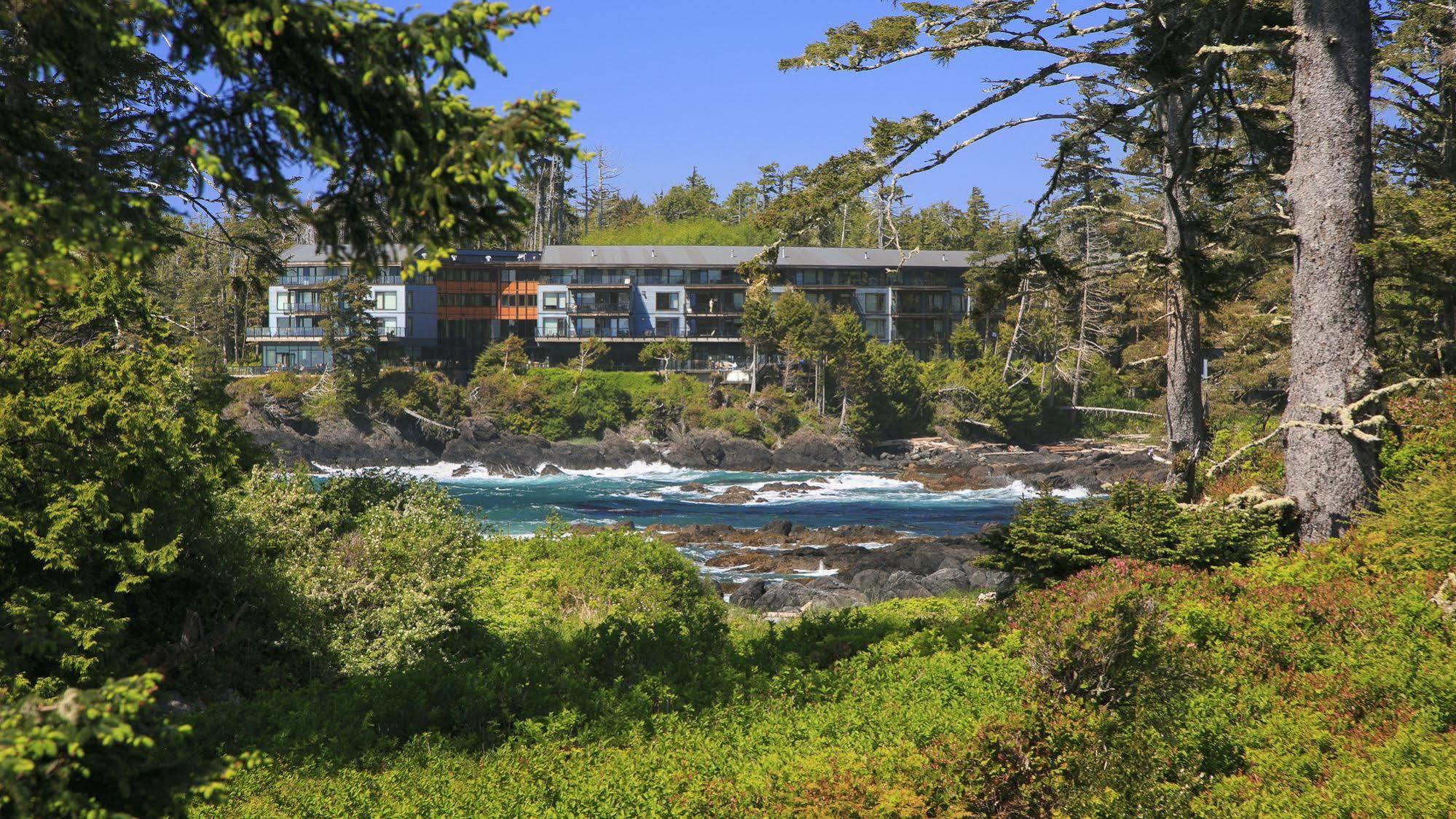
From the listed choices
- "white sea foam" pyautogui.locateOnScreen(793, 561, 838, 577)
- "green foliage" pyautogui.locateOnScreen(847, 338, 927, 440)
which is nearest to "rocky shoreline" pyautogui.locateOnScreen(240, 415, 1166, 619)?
"green foliage" pyautogui.locateOnScreen(847, 338, 927, 440)

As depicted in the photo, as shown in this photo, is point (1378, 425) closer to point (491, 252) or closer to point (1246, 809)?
point (1246, 809)

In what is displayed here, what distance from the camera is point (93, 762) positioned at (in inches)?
165

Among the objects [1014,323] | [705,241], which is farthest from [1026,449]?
[705,241]

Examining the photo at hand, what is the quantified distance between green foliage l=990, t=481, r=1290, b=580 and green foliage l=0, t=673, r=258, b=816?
28.0 feet

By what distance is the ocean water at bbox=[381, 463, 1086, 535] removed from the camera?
45688 millimetres

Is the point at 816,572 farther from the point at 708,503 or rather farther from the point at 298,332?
the point at 298,332

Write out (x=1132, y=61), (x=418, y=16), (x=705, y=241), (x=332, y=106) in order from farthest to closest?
(x=705, y=241), (x=1132, y=61), (x=332, y=106), (x=418, y=16)

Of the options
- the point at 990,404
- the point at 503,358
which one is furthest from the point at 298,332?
the point at 990,404

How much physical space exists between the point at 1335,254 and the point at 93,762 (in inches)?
451

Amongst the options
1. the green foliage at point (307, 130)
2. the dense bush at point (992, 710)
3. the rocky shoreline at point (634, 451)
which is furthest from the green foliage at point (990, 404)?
the green foliage at point (307, 130)

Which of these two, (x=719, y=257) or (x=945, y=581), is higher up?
(x=719, y=257)

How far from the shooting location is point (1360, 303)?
436 inches

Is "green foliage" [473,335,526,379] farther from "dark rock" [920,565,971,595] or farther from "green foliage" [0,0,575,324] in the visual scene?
"green foliage" [0,0,575,324]

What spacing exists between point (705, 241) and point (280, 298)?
35949mm
